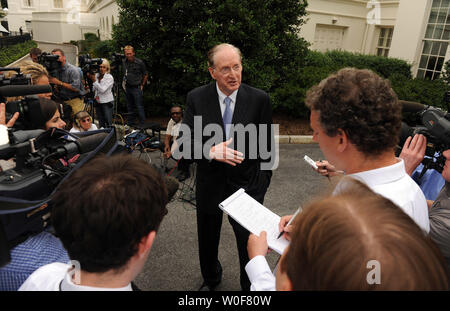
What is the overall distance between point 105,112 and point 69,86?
4.32 feet

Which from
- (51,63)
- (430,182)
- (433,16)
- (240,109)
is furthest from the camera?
(433,16)

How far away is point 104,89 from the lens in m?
6.74

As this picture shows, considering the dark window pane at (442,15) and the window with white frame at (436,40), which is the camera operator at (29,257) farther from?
the dark window pane at (442,15)

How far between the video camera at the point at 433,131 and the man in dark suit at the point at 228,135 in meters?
1.09

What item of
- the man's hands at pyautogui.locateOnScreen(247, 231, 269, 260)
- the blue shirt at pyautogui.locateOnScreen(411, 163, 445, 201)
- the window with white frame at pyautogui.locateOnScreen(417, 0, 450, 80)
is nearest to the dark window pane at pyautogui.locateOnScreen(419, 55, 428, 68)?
the window with white frame at pyautogui.locateOnScreen(417, 0, 450, 80)

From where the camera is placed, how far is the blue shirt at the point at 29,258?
118 centimetres

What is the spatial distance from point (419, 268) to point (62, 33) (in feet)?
164

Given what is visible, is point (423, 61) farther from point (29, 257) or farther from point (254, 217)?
point (29, 257)

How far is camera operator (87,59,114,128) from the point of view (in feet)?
22.1

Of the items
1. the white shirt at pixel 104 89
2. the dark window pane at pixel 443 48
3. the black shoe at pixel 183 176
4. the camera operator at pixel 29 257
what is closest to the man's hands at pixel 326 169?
the camera operator at pixel 29 257

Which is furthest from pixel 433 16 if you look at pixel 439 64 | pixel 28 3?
pixel 28 3

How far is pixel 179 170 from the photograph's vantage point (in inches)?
215
